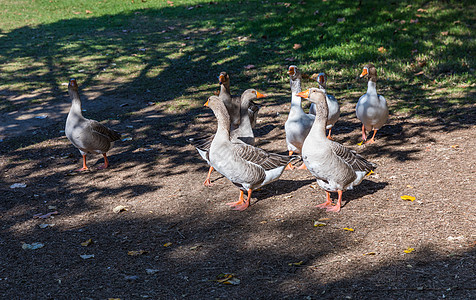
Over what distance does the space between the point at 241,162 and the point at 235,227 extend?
87 cm

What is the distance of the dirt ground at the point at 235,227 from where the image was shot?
14.7 feet

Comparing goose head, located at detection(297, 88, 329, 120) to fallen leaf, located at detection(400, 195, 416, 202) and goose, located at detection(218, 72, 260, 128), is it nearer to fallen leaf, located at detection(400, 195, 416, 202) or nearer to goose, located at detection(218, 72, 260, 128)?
fallen leaf, located at detection(400, 195, 416, 202)

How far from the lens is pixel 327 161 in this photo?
5539mm

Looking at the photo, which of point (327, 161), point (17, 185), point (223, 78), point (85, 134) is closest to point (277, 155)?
point (327, 161)

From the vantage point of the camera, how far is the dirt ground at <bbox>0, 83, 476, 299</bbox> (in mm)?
4484

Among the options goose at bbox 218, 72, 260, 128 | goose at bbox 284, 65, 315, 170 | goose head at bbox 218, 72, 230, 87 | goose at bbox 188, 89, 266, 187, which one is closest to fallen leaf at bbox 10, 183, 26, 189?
goose at bbox 188, 89, 266, 187

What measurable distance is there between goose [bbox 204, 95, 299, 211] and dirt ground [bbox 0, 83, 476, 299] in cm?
44

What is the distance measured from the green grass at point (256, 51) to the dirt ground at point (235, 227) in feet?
9.92

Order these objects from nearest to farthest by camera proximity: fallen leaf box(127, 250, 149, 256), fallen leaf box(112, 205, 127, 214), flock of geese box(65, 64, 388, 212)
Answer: fallen leaf box(127, 250, 149, 256), flock of geese box(65, 64, 388, 212), fallen leaf box(112, 205, 127, 214)

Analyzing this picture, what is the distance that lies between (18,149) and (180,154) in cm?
345

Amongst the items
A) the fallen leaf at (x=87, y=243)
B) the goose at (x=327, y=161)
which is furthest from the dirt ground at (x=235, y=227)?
the goose at (x=327, y=161)

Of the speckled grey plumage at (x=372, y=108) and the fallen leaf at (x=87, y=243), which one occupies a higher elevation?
the speckled grey plumage at (x=372, y=108)

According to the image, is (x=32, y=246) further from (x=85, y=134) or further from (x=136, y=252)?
(x=85, y=134)

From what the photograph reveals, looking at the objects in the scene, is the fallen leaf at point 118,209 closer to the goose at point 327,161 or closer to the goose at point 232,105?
the goose at point 327,161
